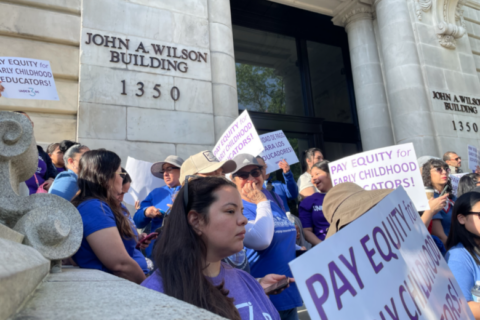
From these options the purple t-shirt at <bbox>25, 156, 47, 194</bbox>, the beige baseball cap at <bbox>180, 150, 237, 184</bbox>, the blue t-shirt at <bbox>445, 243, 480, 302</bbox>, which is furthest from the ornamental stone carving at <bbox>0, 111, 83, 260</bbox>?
the blue t-shirt at <bbox>445, 243, 480, 302</bbox>

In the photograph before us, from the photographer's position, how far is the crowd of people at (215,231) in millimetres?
1724

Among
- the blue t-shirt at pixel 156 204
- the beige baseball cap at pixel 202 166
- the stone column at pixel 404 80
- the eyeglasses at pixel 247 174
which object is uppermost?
the stone column at pixel 404 80

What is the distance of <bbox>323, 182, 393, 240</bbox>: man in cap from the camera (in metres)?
2.29

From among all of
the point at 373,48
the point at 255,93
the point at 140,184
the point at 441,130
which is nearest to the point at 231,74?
the point at 255,93

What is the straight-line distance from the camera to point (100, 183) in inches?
98.1

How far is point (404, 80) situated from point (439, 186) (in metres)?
4.73

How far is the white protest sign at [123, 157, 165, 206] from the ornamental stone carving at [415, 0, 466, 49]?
7746 mm

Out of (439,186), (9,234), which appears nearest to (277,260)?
(9,234)

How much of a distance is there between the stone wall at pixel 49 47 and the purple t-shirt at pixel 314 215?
355 centimetres

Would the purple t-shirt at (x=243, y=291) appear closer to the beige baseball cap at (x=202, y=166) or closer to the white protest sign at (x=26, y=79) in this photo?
the beige baseball cap at (x=202, y=166)

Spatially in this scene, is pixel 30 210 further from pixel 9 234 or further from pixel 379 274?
pixel 379 274

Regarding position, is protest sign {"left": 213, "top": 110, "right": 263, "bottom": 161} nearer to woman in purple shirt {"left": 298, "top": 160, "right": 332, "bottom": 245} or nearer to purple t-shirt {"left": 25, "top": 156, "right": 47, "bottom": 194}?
woman in purple shirt {"left": 298, "top": 160, "right": 332, "bottom": 245}

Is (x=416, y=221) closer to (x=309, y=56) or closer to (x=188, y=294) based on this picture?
(x=188, y=294)

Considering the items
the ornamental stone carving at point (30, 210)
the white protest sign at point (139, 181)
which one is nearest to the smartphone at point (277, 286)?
the ornamental stone carving at point (30, 210)
